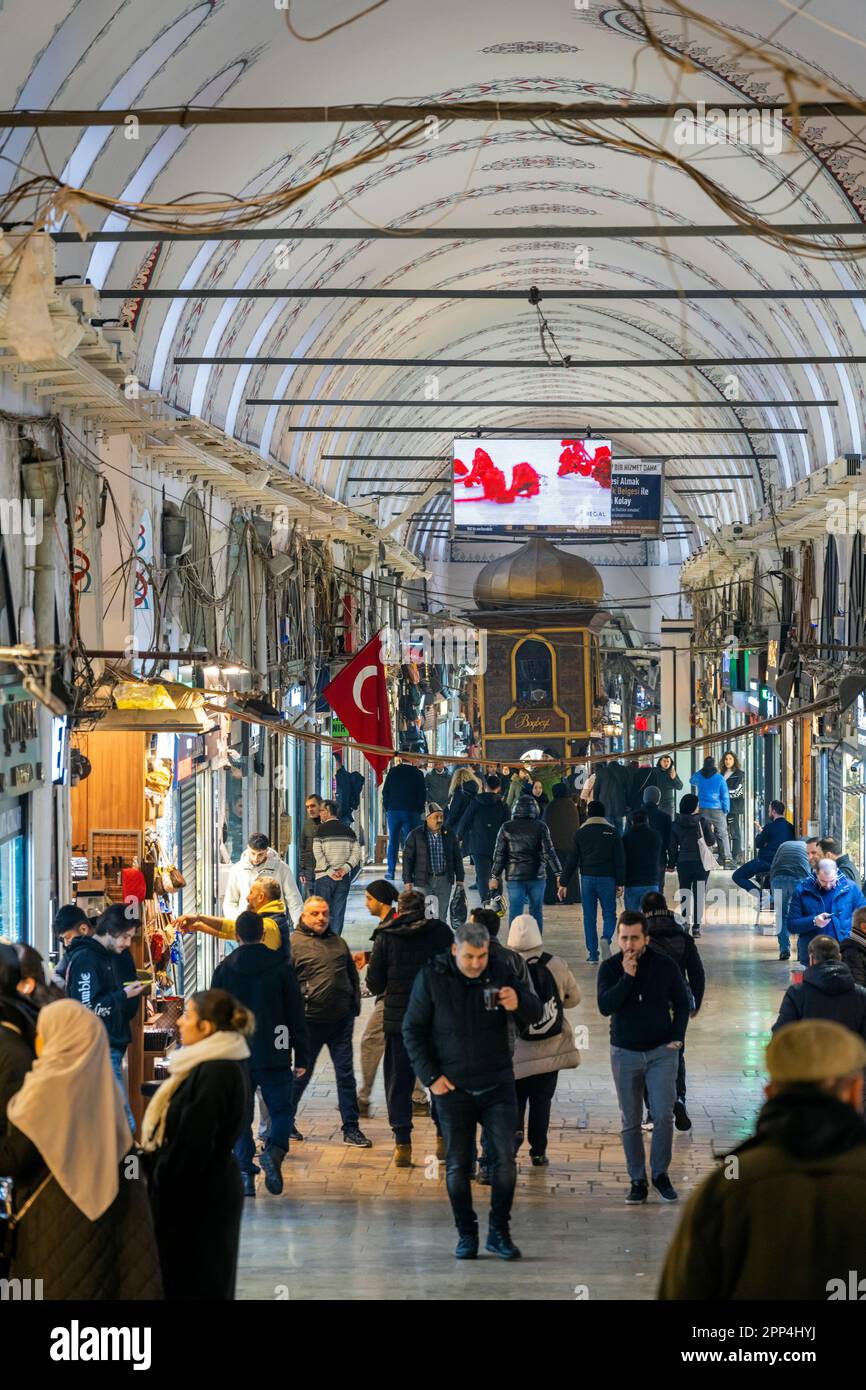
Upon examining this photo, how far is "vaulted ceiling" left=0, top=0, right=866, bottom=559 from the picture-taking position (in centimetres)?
987

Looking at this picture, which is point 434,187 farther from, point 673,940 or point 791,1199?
point 791,1199

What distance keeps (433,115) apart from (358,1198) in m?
5.01

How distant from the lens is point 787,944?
1523 cm

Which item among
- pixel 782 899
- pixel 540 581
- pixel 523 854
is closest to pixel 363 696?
pixel 523 854

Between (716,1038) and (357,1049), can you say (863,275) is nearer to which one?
(716,1038)

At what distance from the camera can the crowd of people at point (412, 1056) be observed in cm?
342

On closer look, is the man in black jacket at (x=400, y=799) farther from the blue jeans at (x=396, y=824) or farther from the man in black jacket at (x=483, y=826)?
the man in black jacket at (x=483, y=826)

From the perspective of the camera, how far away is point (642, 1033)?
7.77 metres

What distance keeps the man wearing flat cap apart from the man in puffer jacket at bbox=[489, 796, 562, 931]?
423 inches

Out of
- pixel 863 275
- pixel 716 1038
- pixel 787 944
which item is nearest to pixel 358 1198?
pixel 716 1038

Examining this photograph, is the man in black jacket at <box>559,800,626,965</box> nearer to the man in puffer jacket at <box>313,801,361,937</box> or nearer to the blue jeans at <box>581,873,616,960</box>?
the blue jeans at <box>581,873,616,960</box>

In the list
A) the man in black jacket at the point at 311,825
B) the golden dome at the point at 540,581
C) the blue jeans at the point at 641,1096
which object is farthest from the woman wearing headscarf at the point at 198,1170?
the golden dome at the point at 540,581
